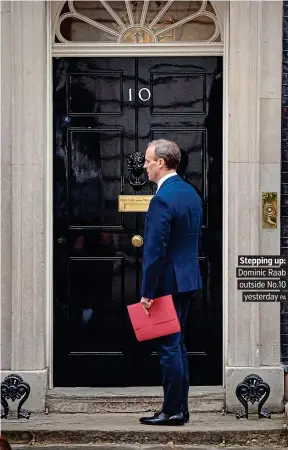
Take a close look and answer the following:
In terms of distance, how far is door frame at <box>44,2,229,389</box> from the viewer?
7.65m

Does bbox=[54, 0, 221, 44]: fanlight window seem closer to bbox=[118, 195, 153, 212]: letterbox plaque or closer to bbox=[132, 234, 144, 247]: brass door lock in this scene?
bbox=[118, 195, 153, 212]: letterbox plaque

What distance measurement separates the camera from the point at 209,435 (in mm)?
7129

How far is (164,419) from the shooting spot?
7141mm

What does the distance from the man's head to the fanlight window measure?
1223 mm

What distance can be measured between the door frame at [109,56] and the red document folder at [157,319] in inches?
38.3

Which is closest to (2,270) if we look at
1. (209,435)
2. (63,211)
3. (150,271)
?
(63,211)

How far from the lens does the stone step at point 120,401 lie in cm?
765

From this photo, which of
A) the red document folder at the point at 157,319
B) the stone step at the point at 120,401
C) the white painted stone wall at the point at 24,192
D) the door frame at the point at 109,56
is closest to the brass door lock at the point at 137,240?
the door frame at the point at 109,56

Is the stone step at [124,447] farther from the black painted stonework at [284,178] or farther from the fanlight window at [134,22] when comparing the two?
the fanlight window at [134,22]

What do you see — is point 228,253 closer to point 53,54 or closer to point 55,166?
point 55,166

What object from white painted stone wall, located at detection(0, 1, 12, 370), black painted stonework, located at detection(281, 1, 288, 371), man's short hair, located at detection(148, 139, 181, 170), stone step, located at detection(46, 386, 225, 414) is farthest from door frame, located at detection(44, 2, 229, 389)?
man's short hair, located at detection(148, 139, 181, 170)

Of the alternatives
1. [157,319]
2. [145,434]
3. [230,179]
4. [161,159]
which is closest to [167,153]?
[161,159]

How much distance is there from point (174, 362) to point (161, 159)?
4.64ft

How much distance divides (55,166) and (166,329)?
1.78m
